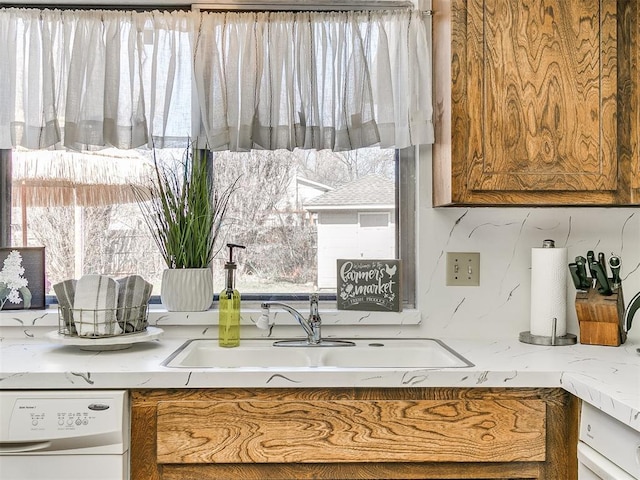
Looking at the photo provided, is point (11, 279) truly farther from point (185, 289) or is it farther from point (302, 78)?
point (302, 78)

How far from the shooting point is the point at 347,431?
155 cm

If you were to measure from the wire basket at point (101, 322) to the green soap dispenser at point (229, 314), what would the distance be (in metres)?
0.25

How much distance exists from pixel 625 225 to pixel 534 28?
2.60 feet

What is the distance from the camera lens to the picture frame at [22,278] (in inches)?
82.4

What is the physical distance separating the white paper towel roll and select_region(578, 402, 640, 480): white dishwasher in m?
0.51

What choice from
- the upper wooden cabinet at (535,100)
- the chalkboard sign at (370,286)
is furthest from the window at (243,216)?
the upper wooden cabinet at (535,100)

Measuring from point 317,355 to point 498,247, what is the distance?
75 cm

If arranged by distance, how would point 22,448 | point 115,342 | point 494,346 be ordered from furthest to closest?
point 494,346 → point 115,342 → point 22,448

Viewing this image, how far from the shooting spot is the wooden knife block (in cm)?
193

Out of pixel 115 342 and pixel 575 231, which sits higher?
pixel 575 231

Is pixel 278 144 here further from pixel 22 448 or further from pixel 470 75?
pixel 22 448

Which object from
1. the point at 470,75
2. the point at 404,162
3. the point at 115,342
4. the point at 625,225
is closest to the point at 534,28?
the point at 470,75

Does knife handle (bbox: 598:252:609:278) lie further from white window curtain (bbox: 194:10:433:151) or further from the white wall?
white window curtain (bbox: 194:10:433:151)

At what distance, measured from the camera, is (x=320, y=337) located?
6.67 feet
